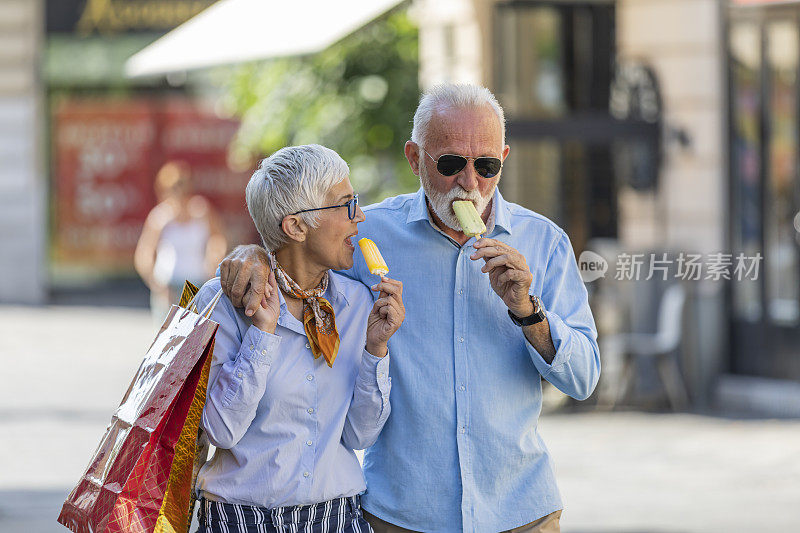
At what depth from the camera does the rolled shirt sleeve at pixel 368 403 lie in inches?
118

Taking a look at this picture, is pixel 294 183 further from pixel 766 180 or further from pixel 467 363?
pixel 766 180

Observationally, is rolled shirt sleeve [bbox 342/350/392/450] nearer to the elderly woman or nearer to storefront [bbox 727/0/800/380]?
the elderly woman

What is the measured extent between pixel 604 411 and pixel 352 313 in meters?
7.24

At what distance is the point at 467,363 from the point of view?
317 cm

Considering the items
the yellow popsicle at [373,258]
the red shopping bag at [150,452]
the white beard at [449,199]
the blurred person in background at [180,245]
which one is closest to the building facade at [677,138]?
the blurred person in background at [180,245]

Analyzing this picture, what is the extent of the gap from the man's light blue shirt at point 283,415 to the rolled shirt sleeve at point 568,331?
40cm

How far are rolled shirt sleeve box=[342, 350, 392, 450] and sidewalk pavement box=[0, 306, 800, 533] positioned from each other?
3.53 meters

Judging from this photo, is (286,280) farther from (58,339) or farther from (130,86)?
(130,86)

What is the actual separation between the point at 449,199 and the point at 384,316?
1.21 ft

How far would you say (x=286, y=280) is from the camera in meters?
3.05

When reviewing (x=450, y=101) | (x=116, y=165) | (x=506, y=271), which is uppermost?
(x=116, y=165)

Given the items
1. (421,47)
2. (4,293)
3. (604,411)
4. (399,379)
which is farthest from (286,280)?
(4,293)

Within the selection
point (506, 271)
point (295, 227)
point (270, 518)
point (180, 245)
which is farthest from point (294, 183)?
point (180, 245)

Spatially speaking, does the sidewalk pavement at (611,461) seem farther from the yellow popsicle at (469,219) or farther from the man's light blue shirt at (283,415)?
the yellow popsicle at (469,219)
